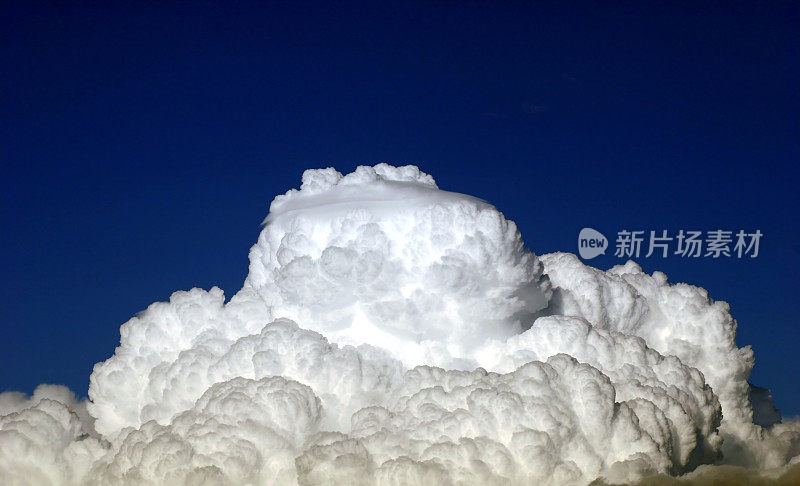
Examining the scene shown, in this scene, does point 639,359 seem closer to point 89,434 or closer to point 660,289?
point 660,289

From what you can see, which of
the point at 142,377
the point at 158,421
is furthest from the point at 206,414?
the point at 142,377

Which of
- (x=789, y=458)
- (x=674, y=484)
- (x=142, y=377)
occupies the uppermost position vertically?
Result: (x=142, y=377)

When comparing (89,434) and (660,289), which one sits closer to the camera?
(89,434)

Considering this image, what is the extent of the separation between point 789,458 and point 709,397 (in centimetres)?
969

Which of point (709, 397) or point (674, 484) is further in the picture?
point (709, 397)

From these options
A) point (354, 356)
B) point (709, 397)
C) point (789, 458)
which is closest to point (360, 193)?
point (354, 356)

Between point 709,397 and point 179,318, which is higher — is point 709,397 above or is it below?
below

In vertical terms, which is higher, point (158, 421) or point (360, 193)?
point (360, 193)

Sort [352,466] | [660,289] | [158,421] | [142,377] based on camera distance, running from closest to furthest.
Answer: [352,466] → [158,421] → [142,377] → [660,289]

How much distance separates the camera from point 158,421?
55656mm

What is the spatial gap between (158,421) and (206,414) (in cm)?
619

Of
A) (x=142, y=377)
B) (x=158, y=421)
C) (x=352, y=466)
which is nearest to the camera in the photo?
(x=352, y=466)

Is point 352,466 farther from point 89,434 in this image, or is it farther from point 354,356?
point 89,434

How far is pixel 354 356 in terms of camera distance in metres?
53.5
